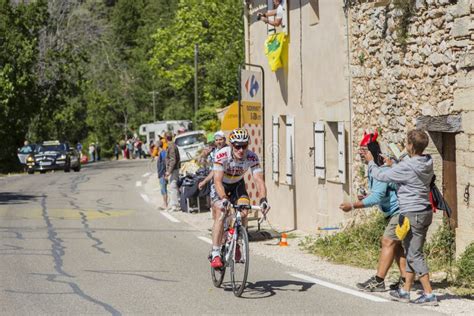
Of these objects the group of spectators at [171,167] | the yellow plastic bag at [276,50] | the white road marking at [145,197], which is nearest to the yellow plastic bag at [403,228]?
the yellow plastic bag at [276,50]

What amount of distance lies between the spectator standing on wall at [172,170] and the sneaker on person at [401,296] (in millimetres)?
12801

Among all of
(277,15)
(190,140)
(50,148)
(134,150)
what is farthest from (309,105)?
(134,150)

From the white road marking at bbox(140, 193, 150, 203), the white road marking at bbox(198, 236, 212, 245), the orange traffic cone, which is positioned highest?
the orange traffic cone

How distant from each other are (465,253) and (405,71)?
3904 millimetres

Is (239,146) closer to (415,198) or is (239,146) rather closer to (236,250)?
(236,250)

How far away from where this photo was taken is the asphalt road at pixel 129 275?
937cm

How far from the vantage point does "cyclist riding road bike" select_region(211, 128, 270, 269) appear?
10.5 metres

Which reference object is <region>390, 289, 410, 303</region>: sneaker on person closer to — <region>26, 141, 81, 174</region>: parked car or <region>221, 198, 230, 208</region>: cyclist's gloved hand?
<region>221, 198, 230, 208</region>: cyclist's gloved hand

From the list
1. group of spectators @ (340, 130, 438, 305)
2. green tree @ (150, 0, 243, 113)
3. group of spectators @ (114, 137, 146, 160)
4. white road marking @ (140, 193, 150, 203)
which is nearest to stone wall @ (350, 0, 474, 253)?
group of spectators @ (340, 130, 438, 305)

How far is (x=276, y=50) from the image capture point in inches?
803

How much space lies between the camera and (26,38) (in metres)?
52.2

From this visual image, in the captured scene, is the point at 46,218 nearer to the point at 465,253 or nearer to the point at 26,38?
the point at 465,253

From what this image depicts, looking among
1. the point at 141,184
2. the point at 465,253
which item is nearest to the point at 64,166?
the point at 141,184

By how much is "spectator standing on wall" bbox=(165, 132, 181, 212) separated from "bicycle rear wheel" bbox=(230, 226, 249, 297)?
11976 mm
